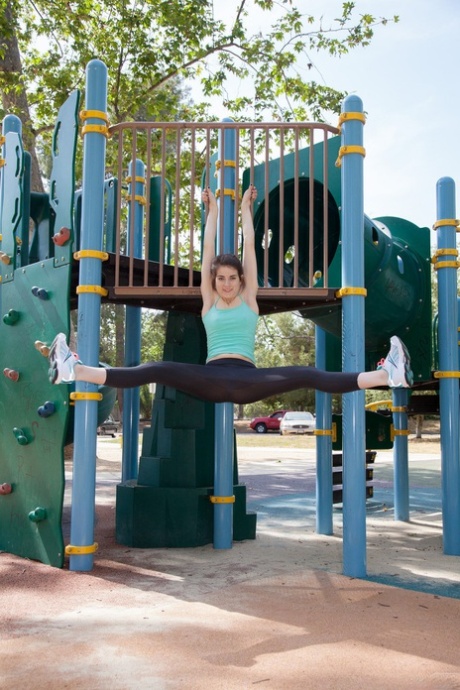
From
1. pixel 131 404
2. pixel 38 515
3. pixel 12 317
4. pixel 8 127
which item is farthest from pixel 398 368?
pixel 8 127

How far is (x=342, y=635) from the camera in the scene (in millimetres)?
3619

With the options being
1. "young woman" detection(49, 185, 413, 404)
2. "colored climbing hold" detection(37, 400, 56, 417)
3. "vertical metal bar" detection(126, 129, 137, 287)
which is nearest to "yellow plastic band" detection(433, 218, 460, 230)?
"young woman" detection(49, 185, 413, 404)

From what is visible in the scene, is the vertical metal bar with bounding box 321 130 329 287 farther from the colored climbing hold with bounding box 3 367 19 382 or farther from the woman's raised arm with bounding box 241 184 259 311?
the colored climbing hold with bounding box 3 367 19 382

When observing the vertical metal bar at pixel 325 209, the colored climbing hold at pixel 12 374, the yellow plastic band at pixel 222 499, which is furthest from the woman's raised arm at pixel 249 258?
the colored climbing hold at pixel 12 374

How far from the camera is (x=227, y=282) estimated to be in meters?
4.82

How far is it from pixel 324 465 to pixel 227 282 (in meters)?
3.24

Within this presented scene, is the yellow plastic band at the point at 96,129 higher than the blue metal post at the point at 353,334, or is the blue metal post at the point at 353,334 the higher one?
the yellow plastic band at the point at 96,129

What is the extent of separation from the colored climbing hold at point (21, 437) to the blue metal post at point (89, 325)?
61cm

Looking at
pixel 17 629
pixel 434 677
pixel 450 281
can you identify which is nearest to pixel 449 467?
pixel 450 281

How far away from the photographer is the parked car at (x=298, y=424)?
112 feet

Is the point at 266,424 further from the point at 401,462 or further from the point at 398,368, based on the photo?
the point at 398,368

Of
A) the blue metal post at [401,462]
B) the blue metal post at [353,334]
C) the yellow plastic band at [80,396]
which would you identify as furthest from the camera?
the blue metal post at [401,462]

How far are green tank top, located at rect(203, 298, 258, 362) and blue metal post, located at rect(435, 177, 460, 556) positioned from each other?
2.31m

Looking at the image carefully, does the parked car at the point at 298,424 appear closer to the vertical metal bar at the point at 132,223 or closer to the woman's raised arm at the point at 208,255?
the vertical metal bar at the point at 132,223
